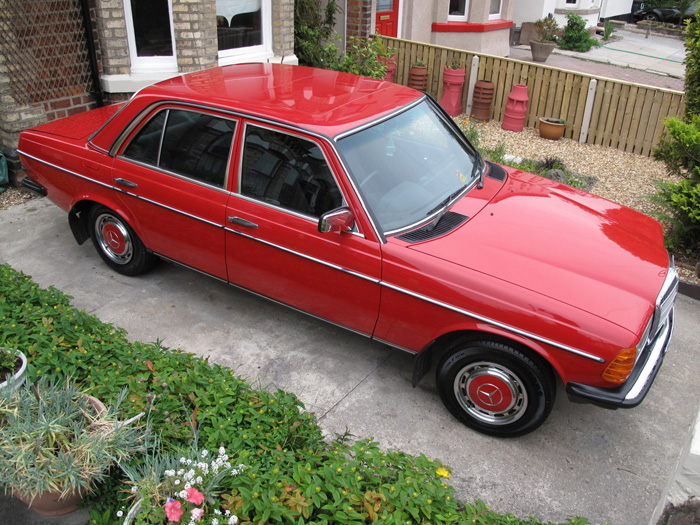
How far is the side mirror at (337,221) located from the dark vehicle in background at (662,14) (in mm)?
23955

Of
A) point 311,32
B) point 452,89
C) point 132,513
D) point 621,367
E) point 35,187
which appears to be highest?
point 311,32

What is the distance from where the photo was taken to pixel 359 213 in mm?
3711

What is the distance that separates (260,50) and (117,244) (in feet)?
15.0

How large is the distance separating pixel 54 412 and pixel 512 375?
2494 millimetres

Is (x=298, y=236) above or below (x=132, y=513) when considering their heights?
above

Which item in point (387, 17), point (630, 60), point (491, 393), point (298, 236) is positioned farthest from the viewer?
point (630, 60)

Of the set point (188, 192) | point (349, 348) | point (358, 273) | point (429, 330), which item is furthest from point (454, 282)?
point (188, 192)

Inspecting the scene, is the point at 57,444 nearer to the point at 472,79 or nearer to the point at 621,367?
the point at 621,367

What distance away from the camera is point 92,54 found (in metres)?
7.02

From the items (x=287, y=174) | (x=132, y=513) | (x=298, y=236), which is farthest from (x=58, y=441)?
(x=287, y=174)

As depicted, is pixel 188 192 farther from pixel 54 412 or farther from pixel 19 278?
pixel 54 412

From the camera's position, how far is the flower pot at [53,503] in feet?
9.40

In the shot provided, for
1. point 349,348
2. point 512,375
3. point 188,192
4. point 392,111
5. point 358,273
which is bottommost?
point 349,348

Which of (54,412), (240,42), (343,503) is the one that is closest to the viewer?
(343,503)
